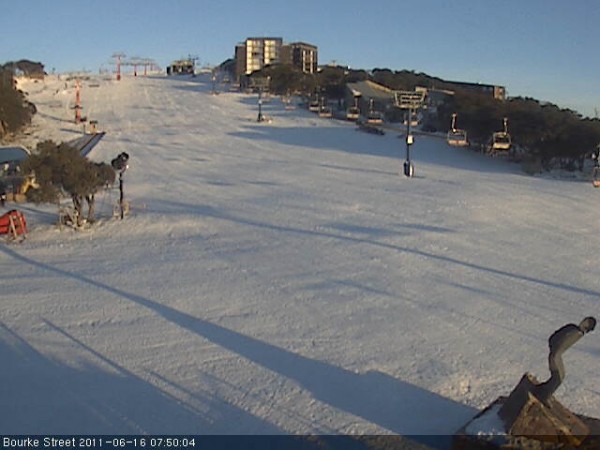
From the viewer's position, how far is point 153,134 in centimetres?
4075

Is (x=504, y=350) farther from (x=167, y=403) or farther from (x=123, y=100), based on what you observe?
(x=123, y=100)

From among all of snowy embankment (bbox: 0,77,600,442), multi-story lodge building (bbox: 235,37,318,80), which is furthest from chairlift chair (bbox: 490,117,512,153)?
multi-story lodge building (bbox: 235,37,318,80)

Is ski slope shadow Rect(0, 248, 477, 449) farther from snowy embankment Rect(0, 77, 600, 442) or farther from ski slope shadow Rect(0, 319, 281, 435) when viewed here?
ski slope shadow Rect(0, 319, 281, 435)

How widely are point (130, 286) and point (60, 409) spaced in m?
4.31

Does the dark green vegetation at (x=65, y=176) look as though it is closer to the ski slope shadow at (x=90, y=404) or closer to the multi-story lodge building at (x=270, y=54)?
the ski slope shadow at (x=90, y=404)

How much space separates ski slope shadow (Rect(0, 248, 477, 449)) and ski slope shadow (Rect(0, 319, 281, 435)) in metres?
0.97

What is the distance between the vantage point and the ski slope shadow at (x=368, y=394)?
6.09 meters

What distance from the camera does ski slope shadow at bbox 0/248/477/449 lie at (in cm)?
609

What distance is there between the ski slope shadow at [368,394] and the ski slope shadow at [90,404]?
97cm

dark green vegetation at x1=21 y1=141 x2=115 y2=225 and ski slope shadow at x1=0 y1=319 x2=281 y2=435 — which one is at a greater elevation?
dark green vegetation at x1=21 y1=141 x2=115 y2=225

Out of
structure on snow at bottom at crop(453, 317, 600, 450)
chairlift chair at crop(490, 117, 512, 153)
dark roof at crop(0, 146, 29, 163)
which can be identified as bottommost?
structure on snow at bottom at crop(453, 317, 600, 450)

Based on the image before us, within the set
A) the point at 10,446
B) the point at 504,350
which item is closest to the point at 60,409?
the point at 10,446
